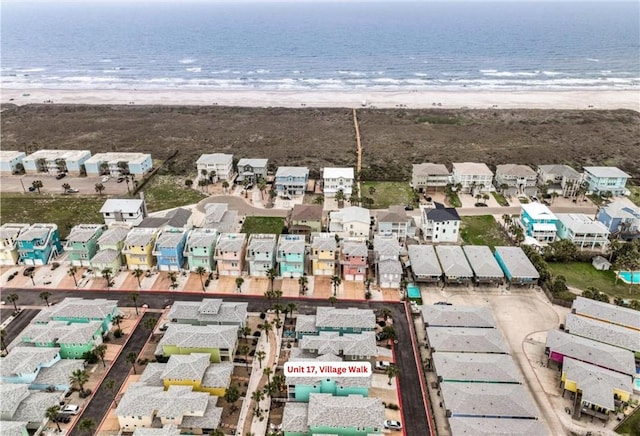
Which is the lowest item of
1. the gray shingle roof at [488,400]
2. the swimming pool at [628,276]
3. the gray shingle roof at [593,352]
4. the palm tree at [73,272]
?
the swimming pool at [628,276]

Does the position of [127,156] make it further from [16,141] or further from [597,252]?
[597,252]

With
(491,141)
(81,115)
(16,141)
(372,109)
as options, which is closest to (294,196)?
(491,141)

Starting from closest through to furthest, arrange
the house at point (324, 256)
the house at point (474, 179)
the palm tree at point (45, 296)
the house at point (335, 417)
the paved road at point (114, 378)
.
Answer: the house at point (335, 417) < the paved road at point (114, 378) < the palm tree at point (45, 296) < the house at point (324, 256) < the house at point (474, 179)

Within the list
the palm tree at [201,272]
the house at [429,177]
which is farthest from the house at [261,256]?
the house at [429,177]

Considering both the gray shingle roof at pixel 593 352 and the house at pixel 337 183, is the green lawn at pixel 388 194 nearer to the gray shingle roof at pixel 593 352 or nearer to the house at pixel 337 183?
the house at pixel 337 183

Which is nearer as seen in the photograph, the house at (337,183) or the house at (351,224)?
the house at (351,224)

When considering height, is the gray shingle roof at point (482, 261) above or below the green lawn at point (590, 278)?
above

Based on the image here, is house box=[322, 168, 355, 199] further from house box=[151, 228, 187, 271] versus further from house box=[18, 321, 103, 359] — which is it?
house box=[18, 321, 103, 359]

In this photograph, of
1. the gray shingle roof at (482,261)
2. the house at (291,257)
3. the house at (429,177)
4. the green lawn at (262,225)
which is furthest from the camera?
the house at (429,177)

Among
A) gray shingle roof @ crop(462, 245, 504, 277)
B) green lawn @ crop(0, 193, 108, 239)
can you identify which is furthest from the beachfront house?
gray shingle roof @ crop(462, 245, 504, 277)
